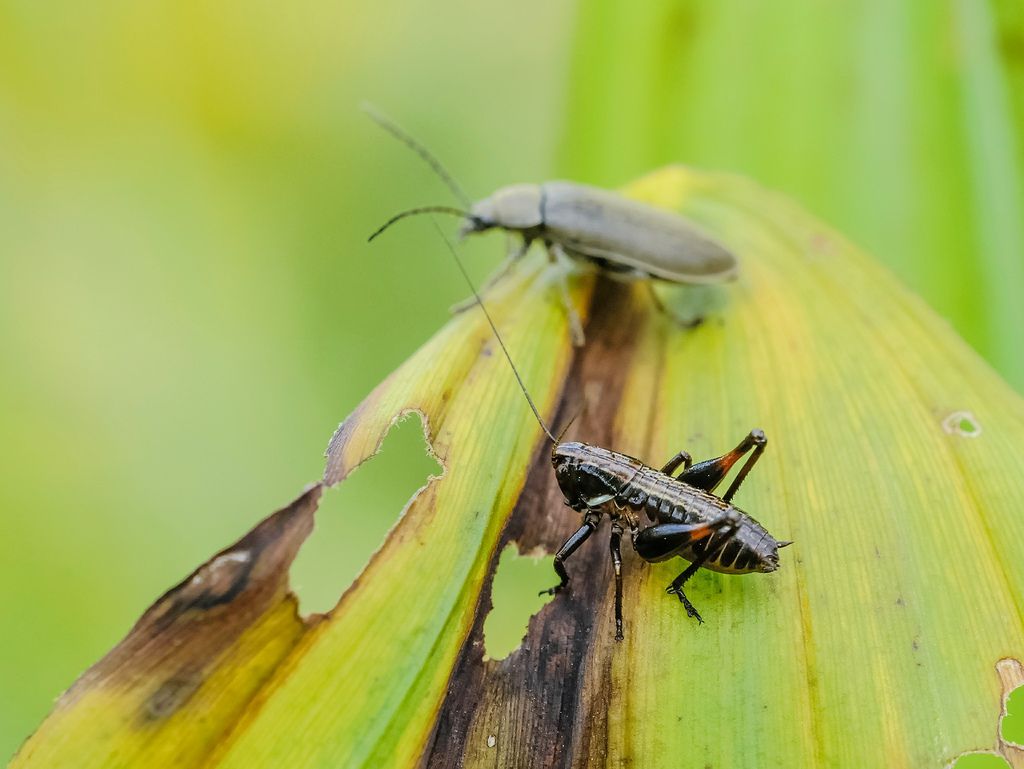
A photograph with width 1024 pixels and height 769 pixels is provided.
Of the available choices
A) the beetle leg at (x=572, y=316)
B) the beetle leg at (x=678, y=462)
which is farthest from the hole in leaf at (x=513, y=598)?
the beetle leg at (x=572, y=316)

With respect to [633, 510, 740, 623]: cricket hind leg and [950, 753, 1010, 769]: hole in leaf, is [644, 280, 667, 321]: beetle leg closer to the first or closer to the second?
[633, 510, 740, 623]: cricket hind leg

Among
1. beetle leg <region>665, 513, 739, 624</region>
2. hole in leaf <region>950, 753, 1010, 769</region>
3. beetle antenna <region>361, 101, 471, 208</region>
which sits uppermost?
beetle antenna <region>361, 101, 471, 208</region>

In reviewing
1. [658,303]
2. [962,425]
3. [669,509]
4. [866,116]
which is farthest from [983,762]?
[866,116]

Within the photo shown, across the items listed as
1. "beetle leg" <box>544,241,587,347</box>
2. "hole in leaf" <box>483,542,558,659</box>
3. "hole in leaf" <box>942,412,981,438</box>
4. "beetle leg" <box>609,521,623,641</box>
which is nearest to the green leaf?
"hole in leaf" <box>942,412,981,438</box>

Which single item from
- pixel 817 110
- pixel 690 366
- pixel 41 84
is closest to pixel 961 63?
pixel 817 110

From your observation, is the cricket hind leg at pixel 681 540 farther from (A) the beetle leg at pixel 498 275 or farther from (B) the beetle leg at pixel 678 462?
(A) the beetle leg at pixel 498 275

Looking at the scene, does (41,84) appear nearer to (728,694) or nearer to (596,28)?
(596,28)
